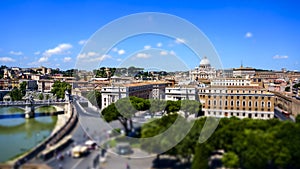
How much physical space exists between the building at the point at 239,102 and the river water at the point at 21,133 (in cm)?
967

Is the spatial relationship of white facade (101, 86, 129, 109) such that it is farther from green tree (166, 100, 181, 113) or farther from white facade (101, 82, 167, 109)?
green tree (166, 100, 181, 113)

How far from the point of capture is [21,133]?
16.1 metres

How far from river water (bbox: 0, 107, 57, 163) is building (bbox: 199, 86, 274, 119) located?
9.67m

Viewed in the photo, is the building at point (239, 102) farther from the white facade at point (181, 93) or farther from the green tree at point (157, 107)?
the green tree at point (157, 107)

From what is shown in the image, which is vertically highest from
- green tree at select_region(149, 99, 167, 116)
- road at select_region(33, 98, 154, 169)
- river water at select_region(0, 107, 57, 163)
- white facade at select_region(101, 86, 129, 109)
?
white facade at select_region(101, 86, 129, 109)

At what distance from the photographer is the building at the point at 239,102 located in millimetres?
18391

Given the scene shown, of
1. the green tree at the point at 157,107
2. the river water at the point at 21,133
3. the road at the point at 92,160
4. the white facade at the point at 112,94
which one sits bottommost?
the river water at the point at 21,133

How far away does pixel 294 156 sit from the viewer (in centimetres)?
897

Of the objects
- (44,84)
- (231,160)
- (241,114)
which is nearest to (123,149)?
(231,160)

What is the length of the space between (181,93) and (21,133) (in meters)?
11.1

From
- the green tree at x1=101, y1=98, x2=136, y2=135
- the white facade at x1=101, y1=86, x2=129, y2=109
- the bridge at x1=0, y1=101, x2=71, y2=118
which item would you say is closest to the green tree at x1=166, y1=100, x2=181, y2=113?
the green tree at x1=101, y1=98, x2=136, y2=135

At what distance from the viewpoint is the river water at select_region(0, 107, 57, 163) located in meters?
12.4

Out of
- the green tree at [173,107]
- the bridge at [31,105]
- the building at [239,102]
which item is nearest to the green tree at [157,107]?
the green tree at [173,107]

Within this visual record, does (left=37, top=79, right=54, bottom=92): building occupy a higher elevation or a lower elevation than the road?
higher
